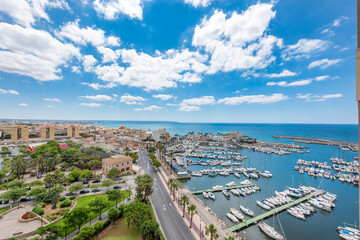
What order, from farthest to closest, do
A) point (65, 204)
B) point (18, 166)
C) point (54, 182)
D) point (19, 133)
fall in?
point (19, 133), point (18, 166), point (54, 182), point (65, 204)

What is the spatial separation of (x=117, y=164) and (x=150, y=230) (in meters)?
31.2

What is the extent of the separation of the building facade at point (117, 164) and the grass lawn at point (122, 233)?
943 inches

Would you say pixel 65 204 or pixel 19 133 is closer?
pixel 65 204

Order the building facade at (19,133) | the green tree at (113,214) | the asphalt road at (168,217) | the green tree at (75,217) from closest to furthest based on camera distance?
the green tree at (75,217) < the asphalt road at (168,217) < the green tree at (113,214) < the building facade at (19,133)

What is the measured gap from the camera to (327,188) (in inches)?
1804

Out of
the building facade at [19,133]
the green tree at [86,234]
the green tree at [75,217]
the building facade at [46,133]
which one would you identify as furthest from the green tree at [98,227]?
the building facade at [19,133]

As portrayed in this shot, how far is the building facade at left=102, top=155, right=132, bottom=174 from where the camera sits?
4575 centimetres

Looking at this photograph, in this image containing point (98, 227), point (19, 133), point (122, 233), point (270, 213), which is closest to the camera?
point (98, 227)

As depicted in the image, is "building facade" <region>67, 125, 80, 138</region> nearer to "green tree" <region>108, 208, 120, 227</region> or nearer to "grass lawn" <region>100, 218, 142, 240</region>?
"green tree" <region>108, 208, 120, 227</region>

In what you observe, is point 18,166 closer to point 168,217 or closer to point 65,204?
point 65,204

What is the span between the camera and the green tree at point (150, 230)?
65.3ft

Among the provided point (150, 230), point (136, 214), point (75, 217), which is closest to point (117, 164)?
point (75, 217)

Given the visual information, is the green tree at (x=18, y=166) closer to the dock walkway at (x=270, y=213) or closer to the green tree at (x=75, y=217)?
the green tree at (x=75, y=217)

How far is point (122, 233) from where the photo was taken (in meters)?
22.5
